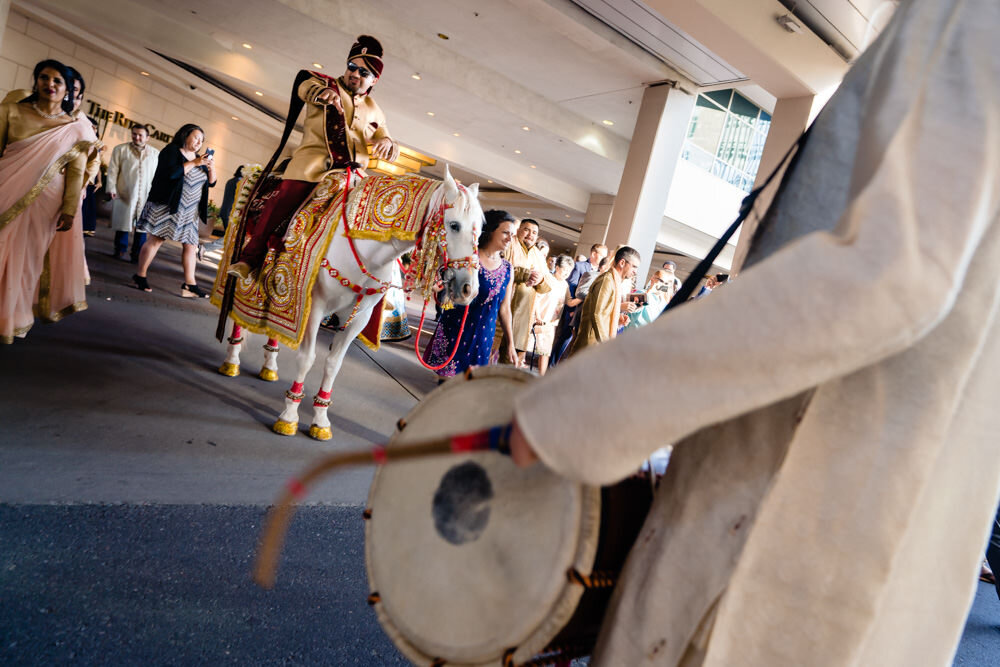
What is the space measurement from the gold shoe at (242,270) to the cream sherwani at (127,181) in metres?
5.94

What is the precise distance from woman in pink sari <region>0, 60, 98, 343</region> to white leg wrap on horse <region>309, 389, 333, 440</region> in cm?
178

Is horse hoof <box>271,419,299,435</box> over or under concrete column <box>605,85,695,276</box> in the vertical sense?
under

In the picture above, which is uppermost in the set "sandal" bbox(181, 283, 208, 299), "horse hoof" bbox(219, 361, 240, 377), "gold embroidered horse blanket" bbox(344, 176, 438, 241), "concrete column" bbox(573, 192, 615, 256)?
"concrete column" bbox(573, 192, 615, 256)

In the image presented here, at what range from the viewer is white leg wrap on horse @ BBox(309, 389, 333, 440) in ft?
11.4

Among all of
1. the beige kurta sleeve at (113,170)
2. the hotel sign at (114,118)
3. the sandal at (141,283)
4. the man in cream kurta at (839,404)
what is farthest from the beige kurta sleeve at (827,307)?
the hotel sign at (114,118)

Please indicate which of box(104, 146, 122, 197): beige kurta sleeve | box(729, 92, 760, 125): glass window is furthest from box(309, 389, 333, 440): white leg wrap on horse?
box(729, 92, 760, 125): glass window

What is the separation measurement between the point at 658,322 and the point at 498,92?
1076cm

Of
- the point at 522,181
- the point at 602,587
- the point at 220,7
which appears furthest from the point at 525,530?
the point at 522,181

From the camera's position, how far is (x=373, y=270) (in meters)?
3.27

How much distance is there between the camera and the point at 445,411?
101 cm

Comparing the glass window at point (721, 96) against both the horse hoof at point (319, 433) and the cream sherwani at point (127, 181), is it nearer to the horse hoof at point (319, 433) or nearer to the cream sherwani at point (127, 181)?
the cream sherwani at point (127, 181)

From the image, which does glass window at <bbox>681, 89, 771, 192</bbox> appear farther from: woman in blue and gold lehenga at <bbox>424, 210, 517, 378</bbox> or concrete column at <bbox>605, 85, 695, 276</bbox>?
woman in blue and gold lehenga at <bbox>424, 210, 517, 378</bbox>

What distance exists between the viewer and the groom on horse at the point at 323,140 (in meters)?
3.46

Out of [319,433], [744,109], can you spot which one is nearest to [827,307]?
[319,433]
